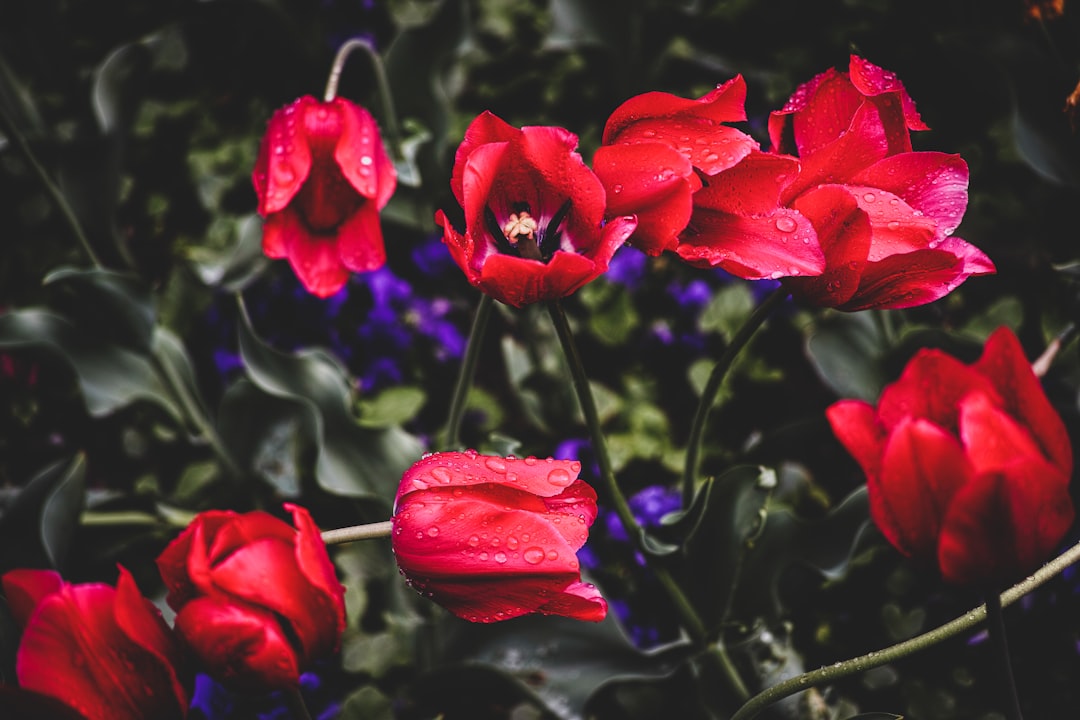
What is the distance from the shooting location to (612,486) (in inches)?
25.6

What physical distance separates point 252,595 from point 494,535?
148 millimetres

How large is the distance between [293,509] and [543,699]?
467 millimetres

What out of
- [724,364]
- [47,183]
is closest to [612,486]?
[724,364]

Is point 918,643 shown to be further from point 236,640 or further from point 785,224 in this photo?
point 236,640


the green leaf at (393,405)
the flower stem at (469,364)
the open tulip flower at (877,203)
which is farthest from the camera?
the green leaf at (393,405)

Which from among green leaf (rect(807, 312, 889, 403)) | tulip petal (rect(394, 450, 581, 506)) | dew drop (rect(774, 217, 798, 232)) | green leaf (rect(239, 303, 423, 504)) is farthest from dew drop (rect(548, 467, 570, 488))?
green leaf (rect(807, 312, 889, 403))

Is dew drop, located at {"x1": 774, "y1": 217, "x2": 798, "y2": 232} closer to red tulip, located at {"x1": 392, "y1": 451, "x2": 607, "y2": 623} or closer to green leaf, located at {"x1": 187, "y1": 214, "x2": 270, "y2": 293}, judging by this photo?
red tulip, located at {"x1": 392, "y1": 451, "x2": 607, "y2": 623}

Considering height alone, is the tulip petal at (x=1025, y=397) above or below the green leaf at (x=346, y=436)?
above

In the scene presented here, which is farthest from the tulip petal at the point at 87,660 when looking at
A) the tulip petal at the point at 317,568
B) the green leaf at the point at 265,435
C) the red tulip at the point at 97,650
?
the green leaf at the point at 265,435

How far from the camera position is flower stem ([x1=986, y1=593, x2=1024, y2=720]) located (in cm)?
46

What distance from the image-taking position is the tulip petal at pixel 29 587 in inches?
19.8

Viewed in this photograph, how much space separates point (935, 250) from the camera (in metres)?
0.50

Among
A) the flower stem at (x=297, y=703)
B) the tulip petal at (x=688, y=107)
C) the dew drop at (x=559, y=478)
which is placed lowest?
the flower stem at (x=297, y=703)

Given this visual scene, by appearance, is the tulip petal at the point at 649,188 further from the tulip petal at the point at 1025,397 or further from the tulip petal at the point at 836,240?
the tulip petal at the point at 1025,397
